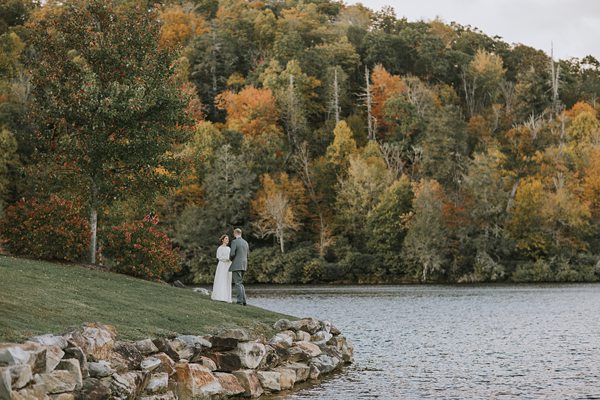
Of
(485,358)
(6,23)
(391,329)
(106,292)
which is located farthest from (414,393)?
(6,23)

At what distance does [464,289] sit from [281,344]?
50.5 m

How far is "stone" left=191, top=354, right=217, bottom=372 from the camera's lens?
18898 millimetres

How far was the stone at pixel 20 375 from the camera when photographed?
41.9 ft

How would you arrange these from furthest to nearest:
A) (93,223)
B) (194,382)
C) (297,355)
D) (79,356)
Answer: (93,223) → (297,355) → (194,382) → (79,356)

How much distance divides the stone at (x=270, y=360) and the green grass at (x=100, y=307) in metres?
1.43

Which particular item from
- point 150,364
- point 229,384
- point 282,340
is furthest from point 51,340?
point 282,340

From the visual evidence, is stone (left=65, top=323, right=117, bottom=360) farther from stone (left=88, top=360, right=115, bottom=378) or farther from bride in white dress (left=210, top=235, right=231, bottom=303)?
bride in white dress (left=210, top=235, right=231, bottom=303)

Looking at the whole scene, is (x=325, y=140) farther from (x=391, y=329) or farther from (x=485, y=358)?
(x=485, y=358)

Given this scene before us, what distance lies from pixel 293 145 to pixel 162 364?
3603 inches

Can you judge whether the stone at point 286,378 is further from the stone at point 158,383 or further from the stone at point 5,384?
the stone at point 5,384

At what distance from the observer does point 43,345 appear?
1381cm

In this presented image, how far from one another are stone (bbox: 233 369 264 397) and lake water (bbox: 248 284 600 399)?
86 centimetres

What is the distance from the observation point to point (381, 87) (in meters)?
119

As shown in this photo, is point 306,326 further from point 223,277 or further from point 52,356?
point 52,356
